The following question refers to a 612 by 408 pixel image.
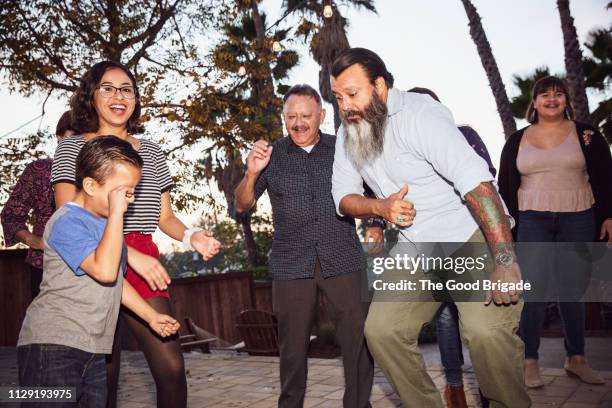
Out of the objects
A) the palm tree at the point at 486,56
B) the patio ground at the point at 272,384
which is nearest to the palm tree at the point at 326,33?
the palm tree at the point at 486,56

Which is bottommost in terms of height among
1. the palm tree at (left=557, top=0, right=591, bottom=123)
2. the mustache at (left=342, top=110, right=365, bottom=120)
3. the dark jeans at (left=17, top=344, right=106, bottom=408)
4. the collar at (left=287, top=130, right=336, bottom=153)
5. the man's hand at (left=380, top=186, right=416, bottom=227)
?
the dark jeans at (left=17, top=344, right=106, bottom=408)

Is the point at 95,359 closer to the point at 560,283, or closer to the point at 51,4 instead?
the point at 560,283

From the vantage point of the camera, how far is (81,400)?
238cm

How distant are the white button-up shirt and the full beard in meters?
0.03

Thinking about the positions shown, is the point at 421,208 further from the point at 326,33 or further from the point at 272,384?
the point at 326,33

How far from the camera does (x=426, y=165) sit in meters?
2.77

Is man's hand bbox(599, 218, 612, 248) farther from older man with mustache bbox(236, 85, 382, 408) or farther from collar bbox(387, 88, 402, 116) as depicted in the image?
collar bbox(387, 88, 402, 116)

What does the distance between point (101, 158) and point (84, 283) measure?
528 mm

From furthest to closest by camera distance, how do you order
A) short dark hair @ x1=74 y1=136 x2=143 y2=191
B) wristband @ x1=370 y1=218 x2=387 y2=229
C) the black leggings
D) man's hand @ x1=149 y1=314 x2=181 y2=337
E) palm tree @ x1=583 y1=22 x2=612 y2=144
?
palm tree @ x1=583 y1=22 x2=612 y2=144 → wristband @ x1=370 y1=218 x2=387 y2=229 → the black leggings → man's hand @ x1=149 y1=314 x2=181 y2=337 → short dark hair @ x1=74 y1=136 x2=143 y2=191

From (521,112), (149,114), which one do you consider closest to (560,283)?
(149,114)

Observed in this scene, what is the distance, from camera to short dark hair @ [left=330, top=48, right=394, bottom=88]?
9.33ft

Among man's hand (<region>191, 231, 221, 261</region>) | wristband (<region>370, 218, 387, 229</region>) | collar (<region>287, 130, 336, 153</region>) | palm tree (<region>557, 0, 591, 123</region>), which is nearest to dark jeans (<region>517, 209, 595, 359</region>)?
wristband (<region>370, 218, 387, 229</region>)

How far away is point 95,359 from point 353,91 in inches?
67.8

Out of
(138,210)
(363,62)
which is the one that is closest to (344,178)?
(363,62)
